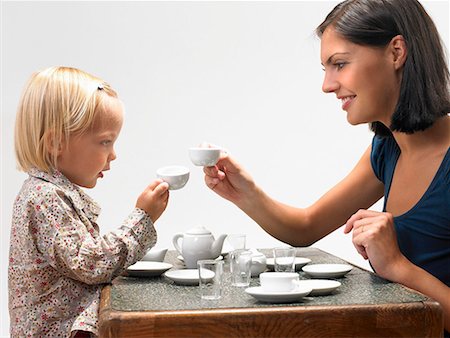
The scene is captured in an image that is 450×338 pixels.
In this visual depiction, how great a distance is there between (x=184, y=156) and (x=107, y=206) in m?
0.50

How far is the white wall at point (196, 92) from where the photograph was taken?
4594 millimetres

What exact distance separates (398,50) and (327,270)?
62cm

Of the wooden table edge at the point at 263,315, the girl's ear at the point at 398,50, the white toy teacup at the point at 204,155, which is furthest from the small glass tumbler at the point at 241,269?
the girl's ear at the point at 398,50

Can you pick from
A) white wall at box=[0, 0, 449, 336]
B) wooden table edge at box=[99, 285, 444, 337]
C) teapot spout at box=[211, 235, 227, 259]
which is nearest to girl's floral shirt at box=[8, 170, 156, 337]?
teapot spout at box=[211, 235, 227, 259]

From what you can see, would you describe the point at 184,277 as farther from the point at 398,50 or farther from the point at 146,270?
the point at 398,50

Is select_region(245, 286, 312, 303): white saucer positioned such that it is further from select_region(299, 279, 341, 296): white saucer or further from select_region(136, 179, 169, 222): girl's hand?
select_region(136, 179, 169, 222): girl's hand

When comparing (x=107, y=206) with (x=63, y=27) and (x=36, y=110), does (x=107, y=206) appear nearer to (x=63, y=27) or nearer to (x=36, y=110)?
(x=63, y=27)

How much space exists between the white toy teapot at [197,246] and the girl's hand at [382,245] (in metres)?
0.43

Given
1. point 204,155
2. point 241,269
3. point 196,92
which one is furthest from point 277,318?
point 196,92

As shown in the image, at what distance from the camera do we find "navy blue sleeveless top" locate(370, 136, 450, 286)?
2170 millimetres

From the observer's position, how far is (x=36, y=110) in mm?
2221

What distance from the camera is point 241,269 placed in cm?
199

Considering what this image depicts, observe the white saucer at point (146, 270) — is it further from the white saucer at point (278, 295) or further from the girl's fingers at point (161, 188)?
the white saucer at point (278, 295)

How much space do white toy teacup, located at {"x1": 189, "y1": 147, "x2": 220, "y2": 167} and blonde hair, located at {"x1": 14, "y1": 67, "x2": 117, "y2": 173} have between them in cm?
29
